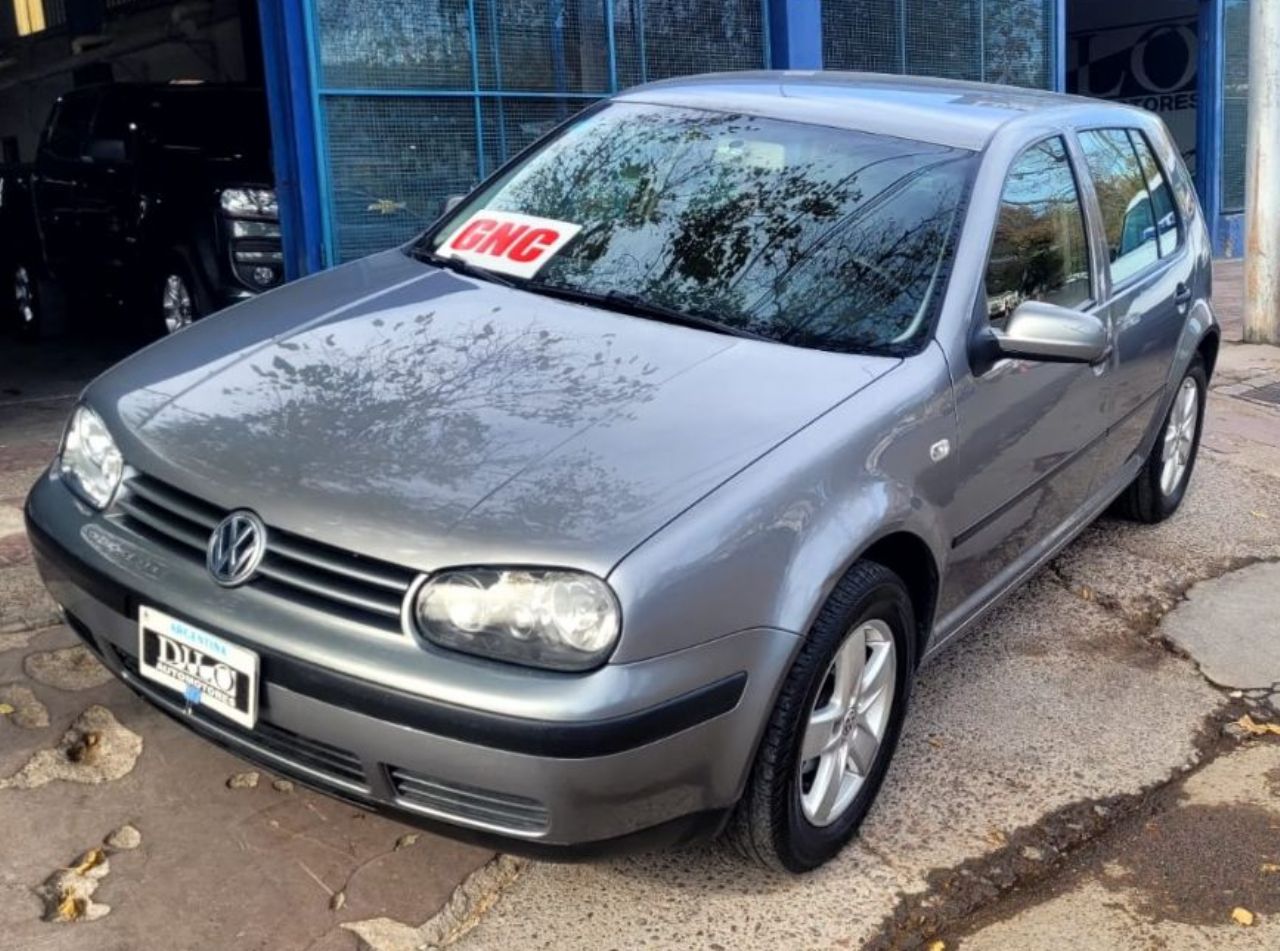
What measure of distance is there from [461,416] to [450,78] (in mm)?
5437

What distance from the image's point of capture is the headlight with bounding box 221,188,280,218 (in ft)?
23.8

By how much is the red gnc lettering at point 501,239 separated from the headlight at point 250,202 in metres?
4.00

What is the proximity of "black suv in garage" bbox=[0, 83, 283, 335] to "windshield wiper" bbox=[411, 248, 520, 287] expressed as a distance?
3895 millimetres

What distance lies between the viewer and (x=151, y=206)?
7719 mm

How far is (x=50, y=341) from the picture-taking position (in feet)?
29.5

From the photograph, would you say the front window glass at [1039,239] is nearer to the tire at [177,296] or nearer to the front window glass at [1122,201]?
the front window glass at [1122,201]

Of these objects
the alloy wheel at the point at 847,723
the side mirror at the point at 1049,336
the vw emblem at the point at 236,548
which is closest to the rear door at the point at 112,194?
the vw emblem at the point at 236,548

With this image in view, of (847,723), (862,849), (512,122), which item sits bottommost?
(862,849)

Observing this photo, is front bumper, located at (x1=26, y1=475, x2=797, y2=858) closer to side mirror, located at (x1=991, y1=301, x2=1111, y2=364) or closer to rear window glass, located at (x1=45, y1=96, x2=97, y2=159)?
side mirror, located at (x1=991, y1=301, x2=1111, y2=364)

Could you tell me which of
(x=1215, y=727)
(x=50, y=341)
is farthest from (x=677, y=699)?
(x=50, y=341)

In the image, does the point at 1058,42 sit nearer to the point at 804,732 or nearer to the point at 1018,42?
the point at 1018,42

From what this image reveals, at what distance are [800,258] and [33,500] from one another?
6.06 ft

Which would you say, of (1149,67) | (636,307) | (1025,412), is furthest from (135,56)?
(1025,412)

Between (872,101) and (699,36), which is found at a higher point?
(699,36)
